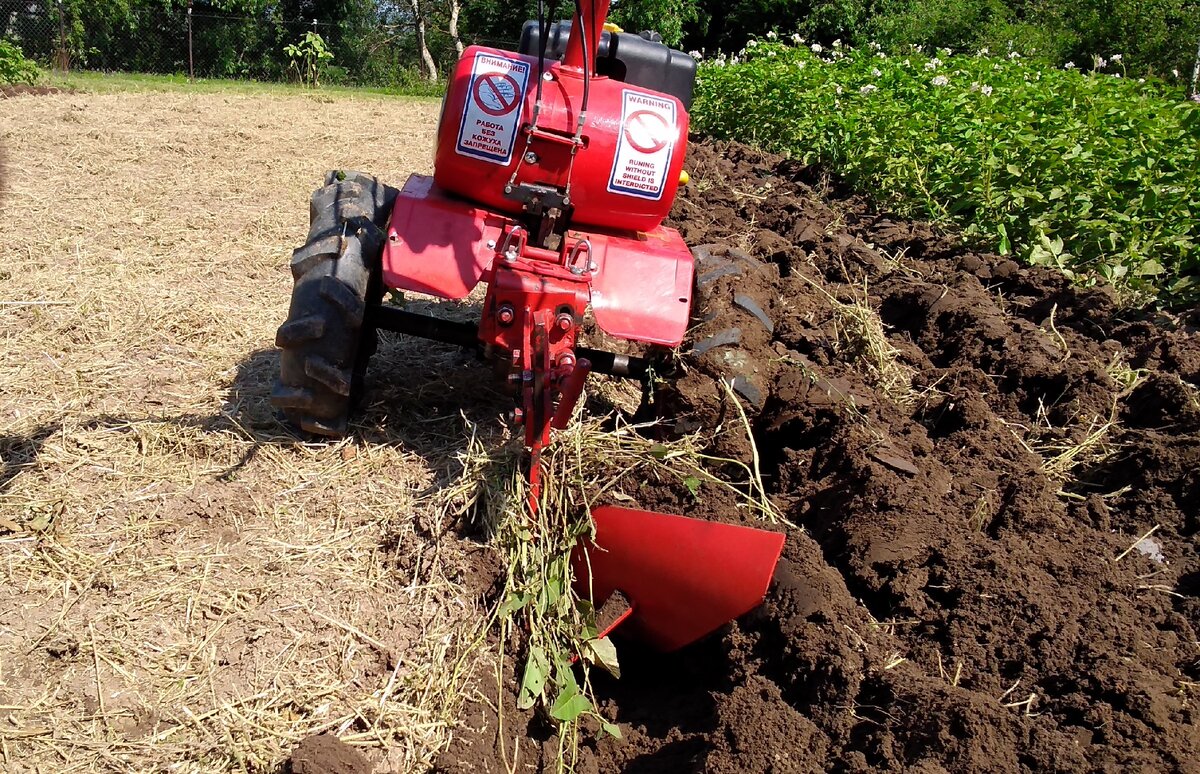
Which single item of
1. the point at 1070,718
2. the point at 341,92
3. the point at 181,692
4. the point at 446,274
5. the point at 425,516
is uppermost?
the point at 446,274

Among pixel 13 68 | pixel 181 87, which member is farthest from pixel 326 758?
pixel 181 87

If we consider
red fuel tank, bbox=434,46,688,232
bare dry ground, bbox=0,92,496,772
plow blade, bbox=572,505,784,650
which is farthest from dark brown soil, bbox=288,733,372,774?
red fuel tank, bbox=434,46,688,232

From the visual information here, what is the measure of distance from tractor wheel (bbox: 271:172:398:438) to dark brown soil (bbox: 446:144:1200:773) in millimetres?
1265

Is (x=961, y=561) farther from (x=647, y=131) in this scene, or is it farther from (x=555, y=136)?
(x=555, y=136)

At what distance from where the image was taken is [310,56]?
2208 cm

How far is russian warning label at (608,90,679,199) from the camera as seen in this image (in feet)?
12.0

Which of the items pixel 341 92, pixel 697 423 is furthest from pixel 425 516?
pixel 341 92

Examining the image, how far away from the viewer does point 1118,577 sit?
305cm

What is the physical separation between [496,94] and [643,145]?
22.6 inches

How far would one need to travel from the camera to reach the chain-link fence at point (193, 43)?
20359mm

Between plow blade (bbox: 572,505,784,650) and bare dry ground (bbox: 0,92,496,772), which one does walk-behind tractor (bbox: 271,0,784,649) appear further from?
bare dry ground (bbox: 0,92,496,772)

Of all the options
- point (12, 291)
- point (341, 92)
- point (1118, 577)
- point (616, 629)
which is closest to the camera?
point (1118, 577)

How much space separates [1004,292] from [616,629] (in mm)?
3254

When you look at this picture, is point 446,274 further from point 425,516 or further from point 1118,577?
point 1118,577
